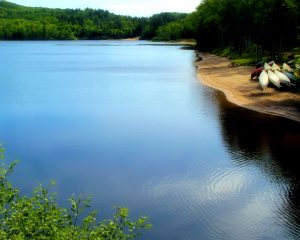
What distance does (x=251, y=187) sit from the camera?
22484 millimetres

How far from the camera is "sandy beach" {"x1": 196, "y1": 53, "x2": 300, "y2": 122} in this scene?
39.1 metres

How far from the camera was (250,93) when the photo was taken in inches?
1855

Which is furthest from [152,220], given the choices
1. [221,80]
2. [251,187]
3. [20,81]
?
[20,81]

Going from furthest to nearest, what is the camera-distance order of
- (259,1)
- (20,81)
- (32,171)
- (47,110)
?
(259,1)
(20,81)
(47,110)
(32,171)

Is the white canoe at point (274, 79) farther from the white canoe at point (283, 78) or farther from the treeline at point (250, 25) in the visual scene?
the treeline at point (250, 25)

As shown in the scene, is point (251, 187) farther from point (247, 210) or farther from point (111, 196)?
point (111, 196)

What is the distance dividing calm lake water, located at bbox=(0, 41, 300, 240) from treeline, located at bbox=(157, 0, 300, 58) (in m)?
16.3

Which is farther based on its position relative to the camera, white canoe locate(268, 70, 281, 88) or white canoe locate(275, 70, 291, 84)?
white canoe locate(268, 70, 281, 88)

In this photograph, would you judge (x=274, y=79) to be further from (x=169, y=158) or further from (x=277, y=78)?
(x=169, y=158)

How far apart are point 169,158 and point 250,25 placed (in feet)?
196

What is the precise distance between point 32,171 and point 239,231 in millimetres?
11641

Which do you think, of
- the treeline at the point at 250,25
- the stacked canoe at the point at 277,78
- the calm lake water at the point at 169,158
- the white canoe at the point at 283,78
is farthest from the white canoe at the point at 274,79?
the calm lake water at the point at 169,158

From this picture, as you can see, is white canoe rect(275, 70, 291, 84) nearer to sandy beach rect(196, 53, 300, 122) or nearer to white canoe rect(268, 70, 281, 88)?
white canoe rect(268, 70, 281, 88)

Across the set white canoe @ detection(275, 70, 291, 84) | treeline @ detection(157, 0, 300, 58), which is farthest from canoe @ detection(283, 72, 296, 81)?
treeline @ detection(157, 0, 300, 58)
